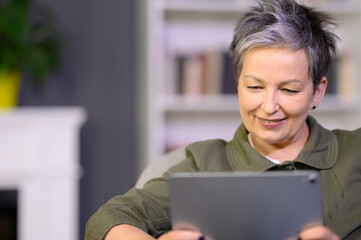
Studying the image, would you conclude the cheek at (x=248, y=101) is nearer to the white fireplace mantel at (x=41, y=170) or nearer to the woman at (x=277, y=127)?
the woman at (x=277, y=127)

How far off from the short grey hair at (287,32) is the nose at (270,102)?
0.33 feet

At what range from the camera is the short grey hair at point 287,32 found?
1.34 metres

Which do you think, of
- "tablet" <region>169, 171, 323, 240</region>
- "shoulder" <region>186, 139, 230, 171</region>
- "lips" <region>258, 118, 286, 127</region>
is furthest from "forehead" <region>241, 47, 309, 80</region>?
"tablet" <region>169, 171, 323, 240</region>

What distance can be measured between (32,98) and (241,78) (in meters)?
2.33

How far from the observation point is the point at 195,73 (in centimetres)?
343

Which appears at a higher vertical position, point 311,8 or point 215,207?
point 311,8

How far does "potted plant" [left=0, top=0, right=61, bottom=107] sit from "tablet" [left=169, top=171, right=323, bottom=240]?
2271 millimetres

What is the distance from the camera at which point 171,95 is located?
3430 mm

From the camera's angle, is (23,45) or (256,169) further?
(23,45)

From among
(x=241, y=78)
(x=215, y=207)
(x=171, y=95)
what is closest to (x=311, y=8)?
(x=241, y=78)

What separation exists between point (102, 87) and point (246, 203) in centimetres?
261

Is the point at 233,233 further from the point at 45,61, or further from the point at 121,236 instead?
the point at 45,61

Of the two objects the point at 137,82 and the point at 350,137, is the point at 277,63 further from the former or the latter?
the point at 137,82

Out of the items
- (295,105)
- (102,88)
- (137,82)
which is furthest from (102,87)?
(295,105)
